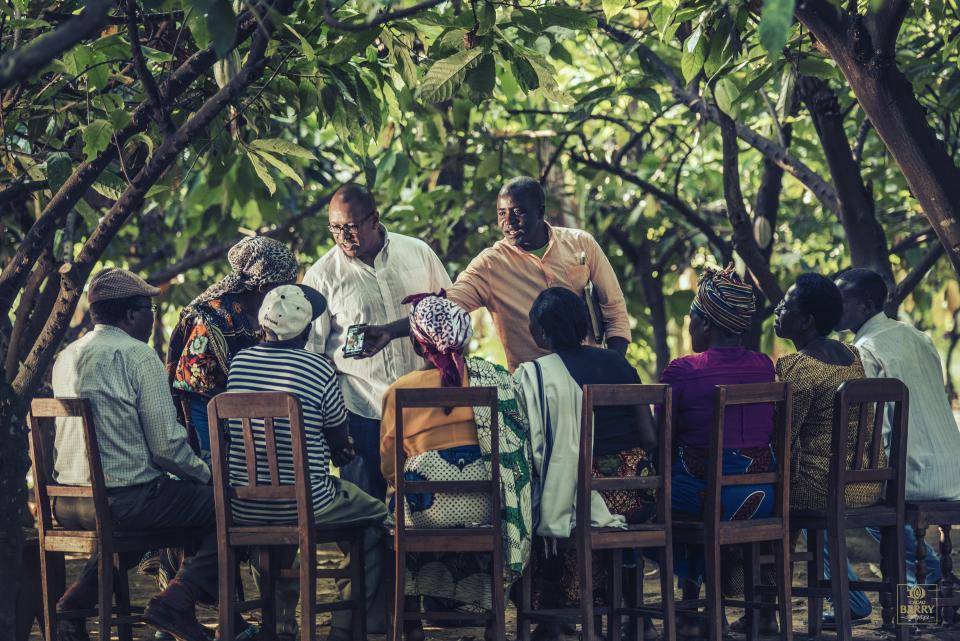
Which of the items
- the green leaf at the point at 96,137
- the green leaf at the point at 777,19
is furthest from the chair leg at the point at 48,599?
the green leaf at the point at 777,19

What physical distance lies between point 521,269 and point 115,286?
1904mm

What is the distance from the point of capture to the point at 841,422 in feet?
16.0

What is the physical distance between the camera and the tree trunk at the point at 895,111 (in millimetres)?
4969

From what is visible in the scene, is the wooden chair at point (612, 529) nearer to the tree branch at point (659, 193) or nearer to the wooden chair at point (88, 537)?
the wooden chair at point (88, 537)

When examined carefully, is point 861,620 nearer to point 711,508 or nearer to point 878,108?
point 711,508

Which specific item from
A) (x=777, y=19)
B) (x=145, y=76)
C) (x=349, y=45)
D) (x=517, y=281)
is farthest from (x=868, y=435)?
(x=145, y=76)

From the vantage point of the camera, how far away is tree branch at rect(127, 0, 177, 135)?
4285 mm

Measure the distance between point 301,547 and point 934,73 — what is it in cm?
455

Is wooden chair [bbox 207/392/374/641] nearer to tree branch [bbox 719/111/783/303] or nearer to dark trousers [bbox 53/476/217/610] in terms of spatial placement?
dark trousers [bbox 53/476/217/610]

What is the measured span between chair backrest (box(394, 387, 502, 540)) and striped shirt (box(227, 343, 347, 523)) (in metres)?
0.41

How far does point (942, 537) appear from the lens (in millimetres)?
5621

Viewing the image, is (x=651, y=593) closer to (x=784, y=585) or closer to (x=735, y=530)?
(x=784, y=585)

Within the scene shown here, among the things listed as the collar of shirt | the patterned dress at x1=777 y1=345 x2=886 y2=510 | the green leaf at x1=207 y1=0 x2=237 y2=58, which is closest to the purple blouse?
the patterned dress at x1=777 y1=345 x2=886 y2=510

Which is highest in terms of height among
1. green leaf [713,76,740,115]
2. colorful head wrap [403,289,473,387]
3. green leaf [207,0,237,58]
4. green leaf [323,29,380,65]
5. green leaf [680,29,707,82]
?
green leaf [713,76,740,115]
